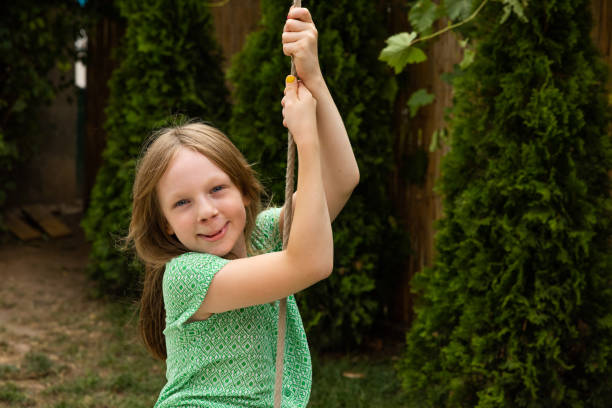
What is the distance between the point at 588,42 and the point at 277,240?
1.83m

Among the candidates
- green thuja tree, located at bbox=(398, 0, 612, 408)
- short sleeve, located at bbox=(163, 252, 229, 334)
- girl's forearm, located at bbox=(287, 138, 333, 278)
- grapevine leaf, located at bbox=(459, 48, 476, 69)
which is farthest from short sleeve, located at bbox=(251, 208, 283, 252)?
grapevine leaf, located at bbox=(459, 48, 476, 69)

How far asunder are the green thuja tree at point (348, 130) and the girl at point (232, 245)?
8.48ft

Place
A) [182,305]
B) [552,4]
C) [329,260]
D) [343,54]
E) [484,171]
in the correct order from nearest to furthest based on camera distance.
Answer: [329,260] < [182,305] < [552,4] < [484,171] < [343,54]

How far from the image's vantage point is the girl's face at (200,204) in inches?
74.2

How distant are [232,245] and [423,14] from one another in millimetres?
2063

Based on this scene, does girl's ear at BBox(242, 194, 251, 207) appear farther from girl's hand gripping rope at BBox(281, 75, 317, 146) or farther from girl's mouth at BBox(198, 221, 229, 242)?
girl's hand gripping rope at BBox(281, 75, 317, 146)

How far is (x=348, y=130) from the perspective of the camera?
15.2 ft

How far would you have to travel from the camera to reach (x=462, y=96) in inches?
135

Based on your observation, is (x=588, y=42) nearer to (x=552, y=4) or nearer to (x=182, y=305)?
(x=552, y=4)

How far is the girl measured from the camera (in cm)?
167

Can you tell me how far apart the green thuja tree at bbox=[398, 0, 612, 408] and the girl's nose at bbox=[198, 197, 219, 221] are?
1.77 m

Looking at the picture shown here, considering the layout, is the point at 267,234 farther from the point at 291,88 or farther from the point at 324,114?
the point at 291,88

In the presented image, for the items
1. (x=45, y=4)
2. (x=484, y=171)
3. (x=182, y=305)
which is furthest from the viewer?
(x=45, y=4)

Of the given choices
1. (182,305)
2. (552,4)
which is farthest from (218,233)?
(552,4)
